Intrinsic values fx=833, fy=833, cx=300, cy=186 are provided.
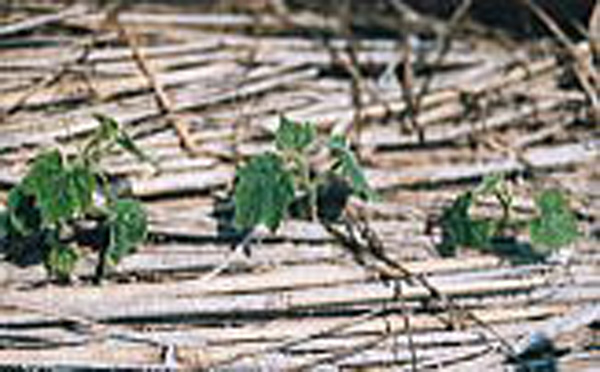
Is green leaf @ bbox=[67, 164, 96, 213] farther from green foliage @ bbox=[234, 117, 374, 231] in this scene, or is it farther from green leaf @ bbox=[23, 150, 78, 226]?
A: green foliage @ bbox=[234, 117, 374, 231]

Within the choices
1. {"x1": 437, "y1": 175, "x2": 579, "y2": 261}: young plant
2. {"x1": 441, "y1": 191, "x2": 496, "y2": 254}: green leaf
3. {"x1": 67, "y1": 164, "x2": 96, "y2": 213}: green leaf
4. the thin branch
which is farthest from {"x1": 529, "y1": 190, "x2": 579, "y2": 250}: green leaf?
{"x1": 67, "y1": 164, "x2": 96, "y2": 213}: green leaf

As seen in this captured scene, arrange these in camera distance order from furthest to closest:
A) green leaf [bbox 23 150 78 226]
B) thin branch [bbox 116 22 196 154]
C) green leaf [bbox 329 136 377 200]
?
1. thin branch [bbox 116 22 196 154]
2. green leaf [bbox 329 136 377 200]
3. green leaf [bbox 23 150 78 226]

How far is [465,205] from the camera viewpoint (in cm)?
203

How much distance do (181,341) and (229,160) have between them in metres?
0.56

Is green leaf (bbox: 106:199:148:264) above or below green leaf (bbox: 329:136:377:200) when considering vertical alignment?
below

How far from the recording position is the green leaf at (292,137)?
1944 mm

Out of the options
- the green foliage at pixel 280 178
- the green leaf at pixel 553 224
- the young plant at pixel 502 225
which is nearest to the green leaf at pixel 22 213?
the green foliage at pixel 280 178

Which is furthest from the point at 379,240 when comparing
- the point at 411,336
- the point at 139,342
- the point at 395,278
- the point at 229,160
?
the point at 139,342

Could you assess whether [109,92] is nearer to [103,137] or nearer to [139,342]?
[103,137]

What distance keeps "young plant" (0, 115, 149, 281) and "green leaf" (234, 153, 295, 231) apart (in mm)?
226

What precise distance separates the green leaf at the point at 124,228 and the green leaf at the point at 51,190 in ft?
0.33

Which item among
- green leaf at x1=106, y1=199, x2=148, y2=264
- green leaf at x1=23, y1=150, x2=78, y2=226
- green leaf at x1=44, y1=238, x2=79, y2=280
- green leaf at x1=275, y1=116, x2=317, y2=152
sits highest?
green leaf at x1=275, y1=116, x2=317, y2=152

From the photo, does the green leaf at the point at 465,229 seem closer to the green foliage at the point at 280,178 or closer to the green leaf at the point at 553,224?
the green leaf at the point at 553,224

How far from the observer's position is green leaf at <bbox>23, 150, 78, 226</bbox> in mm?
1813
